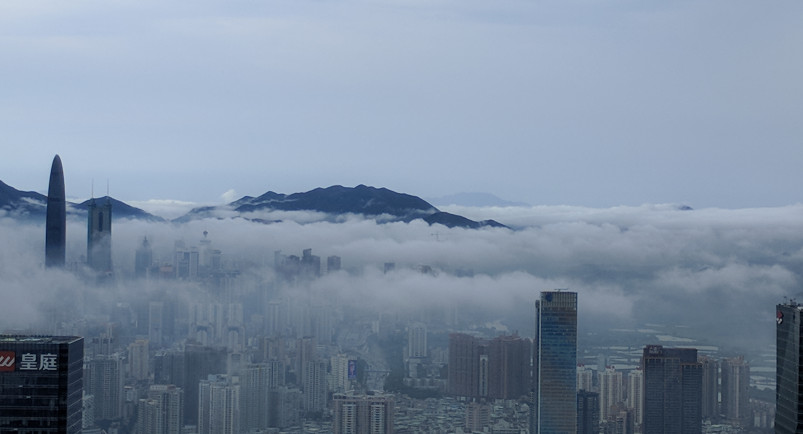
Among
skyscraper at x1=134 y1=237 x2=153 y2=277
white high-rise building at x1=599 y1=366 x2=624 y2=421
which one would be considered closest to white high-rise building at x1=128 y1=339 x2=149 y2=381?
skyscraper at x1=134 y1=237 x2=153 y2=277

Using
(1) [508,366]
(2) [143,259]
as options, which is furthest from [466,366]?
(2) [143,259]

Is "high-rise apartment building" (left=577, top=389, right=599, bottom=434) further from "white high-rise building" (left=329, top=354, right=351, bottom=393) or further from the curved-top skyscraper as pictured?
the curved-top skyscraper

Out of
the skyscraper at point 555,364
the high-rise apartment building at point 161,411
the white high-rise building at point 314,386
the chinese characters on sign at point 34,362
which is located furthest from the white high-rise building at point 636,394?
the chinese characters on sign at point 34,362

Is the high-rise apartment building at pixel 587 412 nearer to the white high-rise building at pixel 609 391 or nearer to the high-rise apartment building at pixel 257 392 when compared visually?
the white high-rise building at pixel 609 391

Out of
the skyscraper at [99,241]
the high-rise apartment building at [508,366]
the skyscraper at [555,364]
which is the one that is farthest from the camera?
the skyscraper at [99,241]

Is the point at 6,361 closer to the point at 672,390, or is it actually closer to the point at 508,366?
the point at 508,366

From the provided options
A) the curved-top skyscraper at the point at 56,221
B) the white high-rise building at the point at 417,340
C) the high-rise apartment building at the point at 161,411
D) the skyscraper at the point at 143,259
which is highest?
the curved-top skyscraper at the point at 56,221
